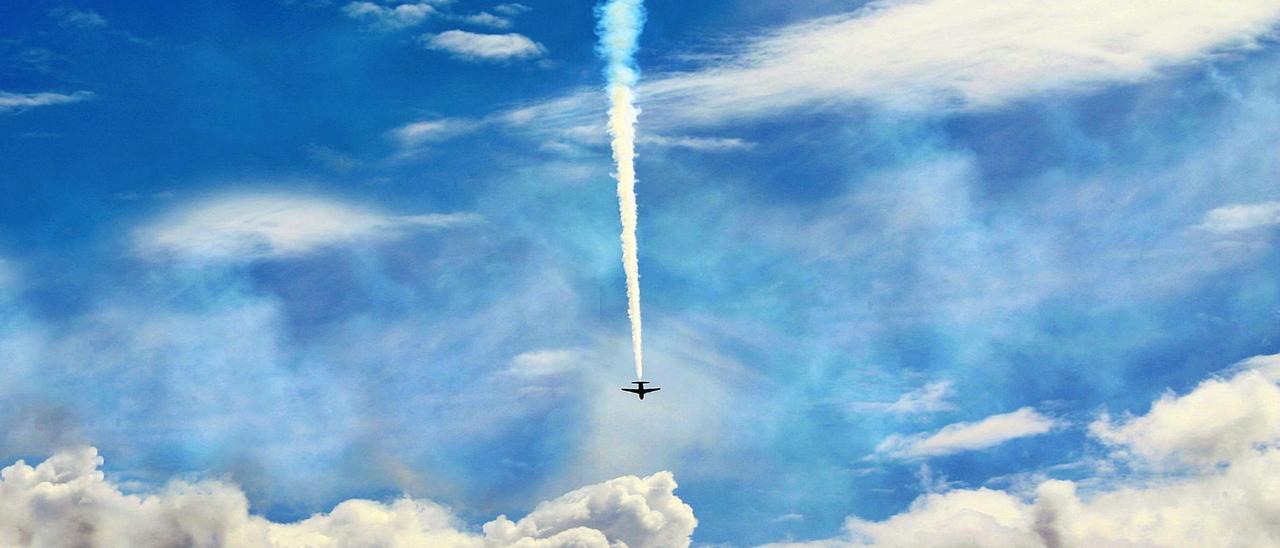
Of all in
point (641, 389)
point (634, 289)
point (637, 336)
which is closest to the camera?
point (634, 289)

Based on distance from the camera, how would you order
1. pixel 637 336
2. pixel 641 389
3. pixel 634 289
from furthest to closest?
pixel 641 389 → pixel 637 336 → pixel 634 289

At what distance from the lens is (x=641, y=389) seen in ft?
157

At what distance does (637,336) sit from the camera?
16.7m

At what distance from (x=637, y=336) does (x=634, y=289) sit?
3.00m

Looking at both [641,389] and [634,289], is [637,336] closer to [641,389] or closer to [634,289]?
[634,289]

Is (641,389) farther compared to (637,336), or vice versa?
(641,389)

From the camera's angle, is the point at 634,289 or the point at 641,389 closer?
the point at 634,289

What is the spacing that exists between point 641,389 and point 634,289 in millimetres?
36708

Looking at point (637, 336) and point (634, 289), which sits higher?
point (634, 289)

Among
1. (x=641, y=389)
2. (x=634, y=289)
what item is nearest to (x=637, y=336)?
(x=634, y=289)

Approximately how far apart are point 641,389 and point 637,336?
1348 inches
